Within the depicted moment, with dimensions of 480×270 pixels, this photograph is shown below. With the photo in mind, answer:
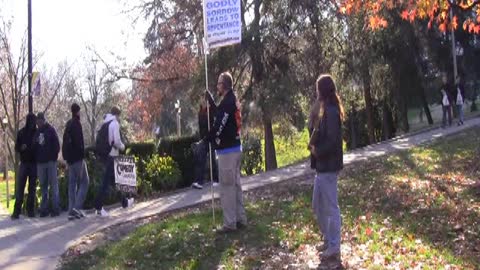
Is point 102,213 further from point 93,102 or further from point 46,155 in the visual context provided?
point 93,102

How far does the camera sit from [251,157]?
19.3 m

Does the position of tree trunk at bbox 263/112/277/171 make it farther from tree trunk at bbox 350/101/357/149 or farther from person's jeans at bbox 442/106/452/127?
tree trunk at bbox 350/101/357/149

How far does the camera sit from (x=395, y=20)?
24578 mm

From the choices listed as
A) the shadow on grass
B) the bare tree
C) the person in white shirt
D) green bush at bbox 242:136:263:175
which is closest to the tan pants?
the shadow on grass

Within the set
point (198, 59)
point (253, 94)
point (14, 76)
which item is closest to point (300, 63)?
point (253, 94)

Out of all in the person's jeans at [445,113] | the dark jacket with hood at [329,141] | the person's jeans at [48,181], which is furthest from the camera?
the person's jeans at [445,113]

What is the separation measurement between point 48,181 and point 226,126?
212 inches

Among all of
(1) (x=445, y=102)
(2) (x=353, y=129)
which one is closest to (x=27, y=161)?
(1) (x=445, y=102)

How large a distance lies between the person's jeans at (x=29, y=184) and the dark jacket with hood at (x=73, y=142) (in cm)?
144

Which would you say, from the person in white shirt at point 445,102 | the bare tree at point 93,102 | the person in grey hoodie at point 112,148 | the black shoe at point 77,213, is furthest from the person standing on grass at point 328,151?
the bare tree at point 93,102

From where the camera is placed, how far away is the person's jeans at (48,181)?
11719mm

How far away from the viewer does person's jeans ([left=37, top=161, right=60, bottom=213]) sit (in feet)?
38.4

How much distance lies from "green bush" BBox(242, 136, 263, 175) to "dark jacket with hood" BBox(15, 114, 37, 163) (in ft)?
26.1

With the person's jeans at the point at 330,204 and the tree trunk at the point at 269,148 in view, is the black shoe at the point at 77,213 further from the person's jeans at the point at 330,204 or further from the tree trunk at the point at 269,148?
the tree trunk at the point at 269,148
